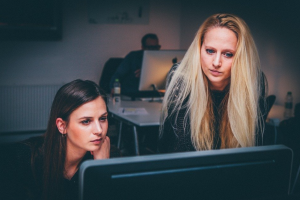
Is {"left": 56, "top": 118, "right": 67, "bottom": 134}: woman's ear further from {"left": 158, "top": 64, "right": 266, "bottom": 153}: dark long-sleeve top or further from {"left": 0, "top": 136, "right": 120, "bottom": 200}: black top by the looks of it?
{"left": 158, "top": 64, "right": 266, "bottom": 153}: dark long-sleeve top

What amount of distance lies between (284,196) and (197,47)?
0.69 meters

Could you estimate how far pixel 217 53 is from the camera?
42.9 inches

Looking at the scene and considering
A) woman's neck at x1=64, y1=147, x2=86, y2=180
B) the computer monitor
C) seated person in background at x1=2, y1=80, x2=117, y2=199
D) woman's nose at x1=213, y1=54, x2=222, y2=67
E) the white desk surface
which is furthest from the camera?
the white desk surface

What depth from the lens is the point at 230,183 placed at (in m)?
0.58

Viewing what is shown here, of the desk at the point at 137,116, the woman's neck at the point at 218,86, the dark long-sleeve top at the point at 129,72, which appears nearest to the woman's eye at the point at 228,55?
the woman's neck at the point at 218,86

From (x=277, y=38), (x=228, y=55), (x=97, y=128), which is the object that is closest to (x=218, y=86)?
(x=228, y=55)

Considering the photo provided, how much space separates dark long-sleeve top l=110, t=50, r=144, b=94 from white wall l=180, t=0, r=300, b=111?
54.1 inches

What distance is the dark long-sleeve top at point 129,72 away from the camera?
12.0ft

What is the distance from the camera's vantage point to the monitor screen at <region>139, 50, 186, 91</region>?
2951 mm

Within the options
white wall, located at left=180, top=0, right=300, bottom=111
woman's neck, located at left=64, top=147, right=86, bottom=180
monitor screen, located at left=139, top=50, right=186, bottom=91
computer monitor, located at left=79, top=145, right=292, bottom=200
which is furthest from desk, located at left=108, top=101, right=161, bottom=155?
computer monitor, located at left=79, top=145, right=292, bottom=200

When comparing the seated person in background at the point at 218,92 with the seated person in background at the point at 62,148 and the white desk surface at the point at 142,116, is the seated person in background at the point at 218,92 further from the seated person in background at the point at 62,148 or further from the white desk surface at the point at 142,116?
the white desk surface at the point at 142,116

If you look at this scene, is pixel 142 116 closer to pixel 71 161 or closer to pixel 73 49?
pixel 71 161

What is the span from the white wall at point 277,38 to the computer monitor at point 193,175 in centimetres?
291

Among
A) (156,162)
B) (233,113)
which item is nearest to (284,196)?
(156,162)
